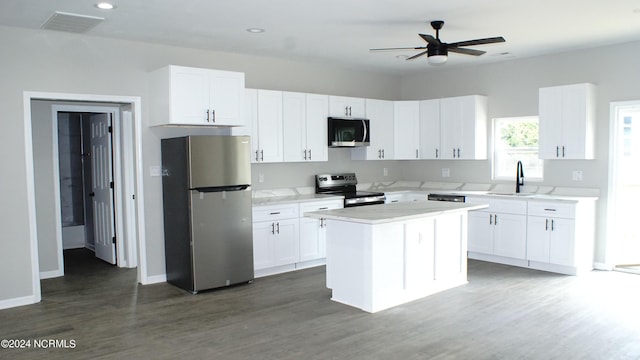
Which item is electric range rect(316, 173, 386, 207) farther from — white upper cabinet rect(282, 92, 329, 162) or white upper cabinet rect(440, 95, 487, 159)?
white upper cabinet rect(440, 95, 487, 159)

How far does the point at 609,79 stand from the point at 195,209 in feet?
16.2

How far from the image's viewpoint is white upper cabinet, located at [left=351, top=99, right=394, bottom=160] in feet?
23.6

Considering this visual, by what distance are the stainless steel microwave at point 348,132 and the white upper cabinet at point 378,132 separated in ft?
0.64

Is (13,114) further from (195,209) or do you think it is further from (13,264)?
(195,209)

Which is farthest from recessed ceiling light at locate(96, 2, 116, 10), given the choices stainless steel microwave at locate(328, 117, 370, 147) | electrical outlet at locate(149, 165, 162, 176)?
stainless steel microwave at locate(328, 117, 370, 147)

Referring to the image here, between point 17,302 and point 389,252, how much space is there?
353 cm

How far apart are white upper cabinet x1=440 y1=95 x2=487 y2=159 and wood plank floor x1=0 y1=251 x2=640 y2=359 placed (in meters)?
2.00

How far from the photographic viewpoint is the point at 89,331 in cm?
411

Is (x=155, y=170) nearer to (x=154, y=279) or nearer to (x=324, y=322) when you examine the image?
(x=154, y=279)

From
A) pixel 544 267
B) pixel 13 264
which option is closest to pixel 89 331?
pixel 13 264

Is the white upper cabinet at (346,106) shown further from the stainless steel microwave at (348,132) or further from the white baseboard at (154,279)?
the white baseboard at (154,279)

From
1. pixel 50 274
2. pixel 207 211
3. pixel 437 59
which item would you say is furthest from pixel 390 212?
pixel 50 274

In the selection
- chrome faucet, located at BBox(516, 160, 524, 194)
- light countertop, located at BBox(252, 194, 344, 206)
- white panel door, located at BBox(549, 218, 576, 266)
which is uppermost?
chrome faucet, located at BBox(516, 160, 524, 194)

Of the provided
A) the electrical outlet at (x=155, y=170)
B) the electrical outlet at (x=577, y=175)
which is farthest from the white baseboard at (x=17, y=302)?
the electrical outlet at (x=577, y=175)
